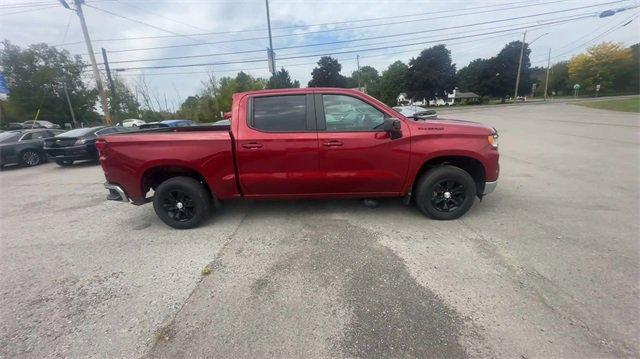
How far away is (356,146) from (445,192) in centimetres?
141

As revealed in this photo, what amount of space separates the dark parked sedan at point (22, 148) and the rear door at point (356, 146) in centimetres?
1318

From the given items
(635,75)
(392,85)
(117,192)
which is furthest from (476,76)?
(117,192)

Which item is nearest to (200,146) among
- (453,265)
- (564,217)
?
(453,265)

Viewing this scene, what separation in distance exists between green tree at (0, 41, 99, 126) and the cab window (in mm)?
46170

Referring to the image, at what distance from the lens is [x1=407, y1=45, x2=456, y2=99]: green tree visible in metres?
63.4

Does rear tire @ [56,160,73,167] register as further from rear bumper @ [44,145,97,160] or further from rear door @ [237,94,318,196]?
rear door @ [237,94,318,196]

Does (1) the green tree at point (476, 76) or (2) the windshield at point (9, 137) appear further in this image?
(1) the green tree at point (476, 76)

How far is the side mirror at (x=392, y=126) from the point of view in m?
3.53

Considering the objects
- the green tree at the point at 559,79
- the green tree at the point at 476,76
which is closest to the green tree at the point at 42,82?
the green tree at the point at 476,76

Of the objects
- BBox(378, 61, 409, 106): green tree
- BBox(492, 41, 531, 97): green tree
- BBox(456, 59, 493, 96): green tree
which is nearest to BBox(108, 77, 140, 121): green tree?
BBox(378, 61, 409, 106): green tree

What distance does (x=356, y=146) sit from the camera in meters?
3.71

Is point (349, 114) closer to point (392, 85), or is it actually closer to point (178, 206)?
point (178, 206)

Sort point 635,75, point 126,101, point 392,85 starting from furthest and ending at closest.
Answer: point 392,85 → point 635,75 → point 126,101

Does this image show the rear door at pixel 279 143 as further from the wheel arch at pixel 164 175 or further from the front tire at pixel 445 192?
the front tire at pixel 445 192
